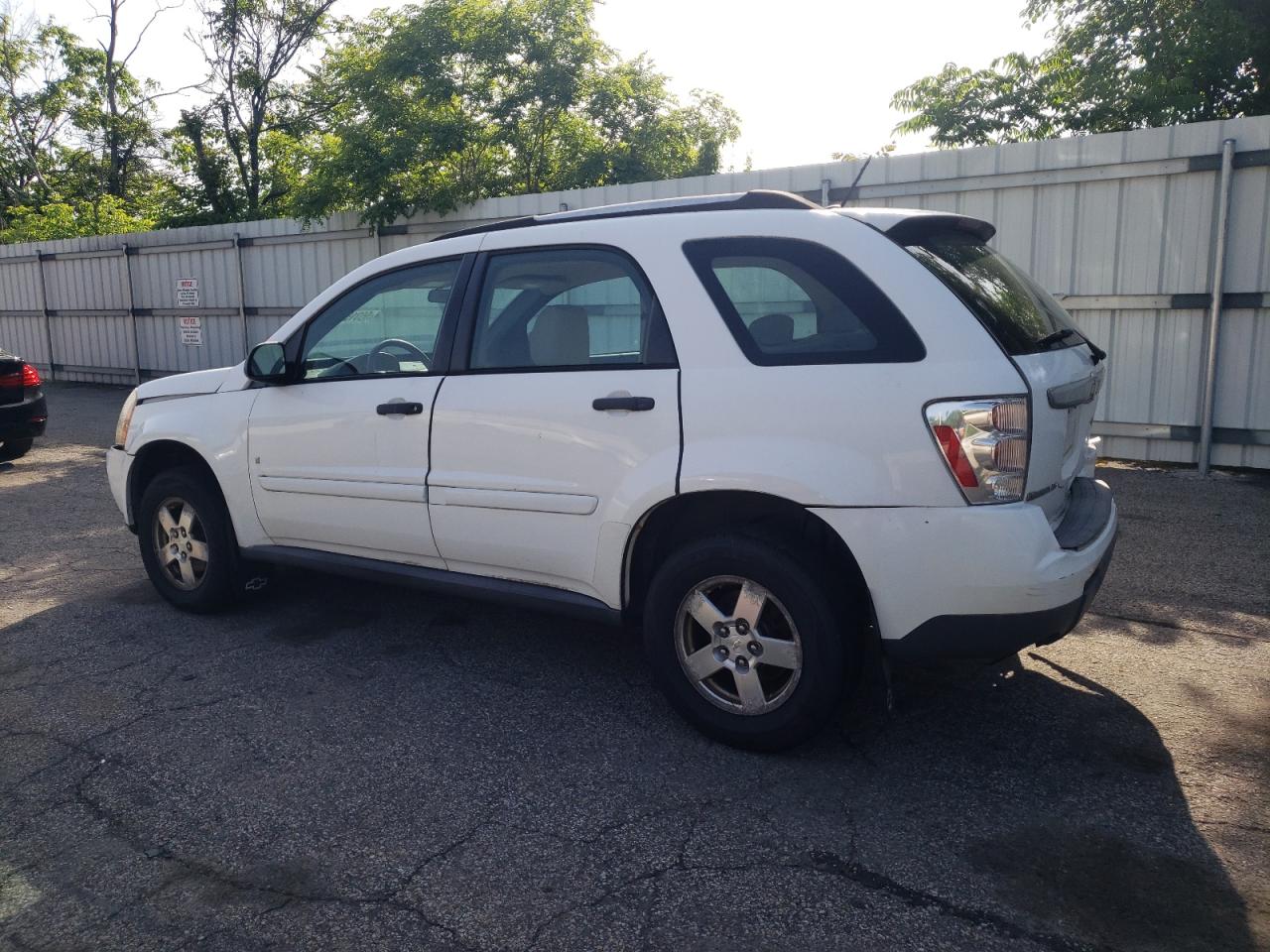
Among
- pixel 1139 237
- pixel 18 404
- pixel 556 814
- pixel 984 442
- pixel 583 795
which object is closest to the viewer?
pixel 984 442

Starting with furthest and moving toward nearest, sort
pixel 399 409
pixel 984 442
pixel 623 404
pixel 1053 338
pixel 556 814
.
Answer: pixel 399 409 < pixel 623 404 < pixel 1053 338 < pixel 556 814 < pixel 984 442

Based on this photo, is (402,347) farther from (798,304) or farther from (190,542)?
(798,304)

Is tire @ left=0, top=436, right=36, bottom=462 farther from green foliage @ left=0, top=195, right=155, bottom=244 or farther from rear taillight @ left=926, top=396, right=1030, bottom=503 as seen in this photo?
green foliage @ left=0, top=195, right=155, bottom=244

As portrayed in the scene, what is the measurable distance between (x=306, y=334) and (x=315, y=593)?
158 centimetres

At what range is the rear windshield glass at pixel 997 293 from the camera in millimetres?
3348

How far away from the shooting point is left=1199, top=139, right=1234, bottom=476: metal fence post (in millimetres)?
7820

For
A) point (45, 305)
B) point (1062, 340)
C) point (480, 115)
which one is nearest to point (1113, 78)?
point (480, 115)

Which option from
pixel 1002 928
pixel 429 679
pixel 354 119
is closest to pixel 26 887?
pixel 429 679

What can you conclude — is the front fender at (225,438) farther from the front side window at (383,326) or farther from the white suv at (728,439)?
the front side window at (383,326)

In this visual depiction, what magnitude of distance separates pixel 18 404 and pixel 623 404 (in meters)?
8.48

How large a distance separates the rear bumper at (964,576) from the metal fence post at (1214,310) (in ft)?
18.6

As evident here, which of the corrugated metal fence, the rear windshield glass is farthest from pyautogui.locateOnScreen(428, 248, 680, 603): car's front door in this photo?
the corrugated metal fence

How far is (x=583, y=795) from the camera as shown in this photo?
335 centimetres

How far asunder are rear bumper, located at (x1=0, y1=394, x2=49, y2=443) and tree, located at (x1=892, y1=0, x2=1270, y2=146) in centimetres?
1610
